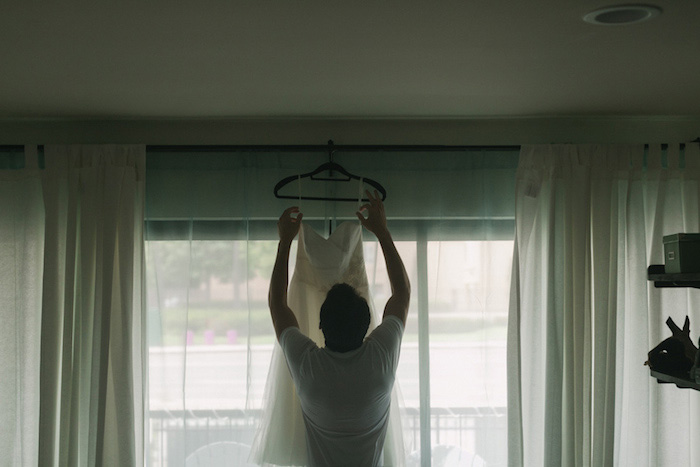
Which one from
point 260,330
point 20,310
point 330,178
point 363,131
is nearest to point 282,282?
point 260,330

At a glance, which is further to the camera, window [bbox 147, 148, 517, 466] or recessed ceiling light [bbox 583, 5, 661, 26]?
window [bbox 147, 148, 517, 466]

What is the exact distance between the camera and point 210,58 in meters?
2.03

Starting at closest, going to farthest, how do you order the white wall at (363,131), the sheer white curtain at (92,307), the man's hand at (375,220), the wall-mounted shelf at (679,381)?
the wall-mounted shelf at (679,381)
the man's hand at (375,220)
the sheer white curtain at (92,307)
the white wall at (363,131)

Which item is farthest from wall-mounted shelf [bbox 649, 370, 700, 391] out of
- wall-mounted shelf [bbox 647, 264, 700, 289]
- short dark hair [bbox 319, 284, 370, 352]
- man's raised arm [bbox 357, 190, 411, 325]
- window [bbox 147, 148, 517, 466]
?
short dark hair [bbox 319, 284, 370, 352]

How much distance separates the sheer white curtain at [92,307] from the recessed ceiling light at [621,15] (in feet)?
5.91

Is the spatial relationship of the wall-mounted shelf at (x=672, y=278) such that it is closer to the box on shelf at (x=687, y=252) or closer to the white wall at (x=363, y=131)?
the box on shelf at (x=687, y=252)

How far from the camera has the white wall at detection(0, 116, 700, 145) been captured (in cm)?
287

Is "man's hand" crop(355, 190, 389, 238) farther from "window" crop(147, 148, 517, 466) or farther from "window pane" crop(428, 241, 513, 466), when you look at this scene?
"window pane" crop(428, 241, 513, 466)

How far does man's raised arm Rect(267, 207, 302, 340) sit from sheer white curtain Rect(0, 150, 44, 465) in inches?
42.4

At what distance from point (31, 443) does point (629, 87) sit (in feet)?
8.83

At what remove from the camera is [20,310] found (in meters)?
2.71

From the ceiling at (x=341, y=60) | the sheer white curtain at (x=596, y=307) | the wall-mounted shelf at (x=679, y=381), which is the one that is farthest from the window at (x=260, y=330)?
the wall-mounted shelf at (x=679, y=381)

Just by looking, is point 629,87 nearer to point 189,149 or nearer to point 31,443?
point 189,149

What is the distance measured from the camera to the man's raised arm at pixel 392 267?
233 cm
